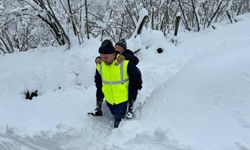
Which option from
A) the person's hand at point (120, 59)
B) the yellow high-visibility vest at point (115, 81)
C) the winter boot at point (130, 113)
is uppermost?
the person's hand at point (120, 59)

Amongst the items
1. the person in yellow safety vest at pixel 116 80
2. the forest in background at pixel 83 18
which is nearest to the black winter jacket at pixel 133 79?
the person in yellow safety vest at pixel 116 80

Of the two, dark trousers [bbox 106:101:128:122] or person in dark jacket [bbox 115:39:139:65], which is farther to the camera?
person in dark jacket [bbox 115:39:139:65]

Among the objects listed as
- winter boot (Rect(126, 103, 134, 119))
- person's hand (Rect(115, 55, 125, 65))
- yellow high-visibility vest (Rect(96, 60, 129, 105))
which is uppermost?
person's hand (Rect(115, 55, 125, 65))

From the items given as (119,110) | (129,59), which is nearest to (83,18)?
(129,59)

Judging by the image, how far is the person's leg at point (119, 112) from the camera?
5.38m

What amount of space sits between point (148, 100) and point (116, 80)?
792mm

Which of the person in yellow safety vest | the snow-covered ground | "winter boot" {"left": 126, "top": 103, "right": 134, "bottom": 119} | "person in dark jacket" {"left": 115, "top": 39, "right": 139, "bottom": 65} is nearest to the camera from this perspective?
the snow-covered ground

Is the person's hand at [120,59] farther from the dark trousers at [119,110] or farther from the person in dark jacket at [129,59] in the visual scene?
the dark trousers at [119,110]

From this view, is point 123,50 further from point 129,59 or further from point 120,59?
point 120,59

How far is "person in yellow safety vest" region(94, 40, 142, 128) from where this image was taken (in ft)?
16.5

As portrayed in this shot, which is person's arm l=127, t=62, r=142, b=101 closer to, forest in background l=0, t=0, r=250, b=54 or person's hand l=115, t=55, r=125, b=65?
person's hand l=115, t=55, r=125, b=65

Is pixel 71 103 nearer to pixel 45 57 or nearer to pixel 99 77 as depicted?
pixel 99 77

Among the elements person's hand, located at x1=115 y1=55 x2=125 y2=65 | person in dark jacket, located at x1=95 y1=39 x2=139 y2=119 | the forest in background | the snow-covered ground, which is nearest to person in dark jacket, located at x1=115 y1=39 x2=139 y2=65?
person in dark jacket, located at x1=95 y1=39 x2=139 y2=119

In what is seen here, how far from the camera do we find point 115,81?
17.0ft
